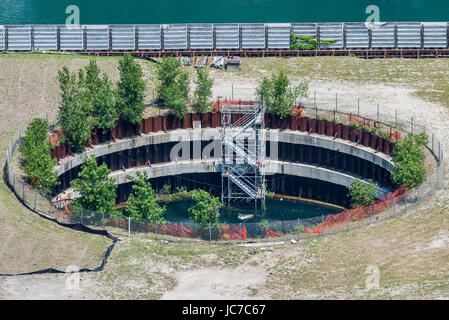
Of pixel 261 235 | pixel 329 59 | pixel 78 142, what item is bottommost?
pixel 261 235

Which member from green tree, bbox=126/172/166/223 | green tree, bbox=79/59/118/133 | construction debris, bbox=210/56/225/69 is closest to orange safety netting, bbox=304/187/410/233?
green tree, bbox=126/172/166/223

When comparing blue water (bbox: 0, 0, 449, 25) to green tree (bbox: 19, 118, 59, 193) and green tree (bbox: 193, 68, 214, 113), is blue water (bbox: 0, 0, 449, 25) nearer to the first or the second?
green tree (bbox: 193, 68, 214, 113)

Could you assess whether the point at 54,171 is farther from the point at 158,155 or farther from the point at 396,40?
the point at 396,40

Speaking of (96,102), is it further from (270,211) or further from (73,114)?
(270,211)

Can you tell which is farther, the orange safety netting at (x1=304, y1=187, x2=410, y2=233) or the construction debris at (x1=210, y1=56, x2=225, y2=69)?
the construction debris at (x1=210, y1=56, x2=225, y2=69)

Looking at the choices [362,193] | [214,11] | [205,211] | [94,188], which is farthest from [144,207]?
[214,11]

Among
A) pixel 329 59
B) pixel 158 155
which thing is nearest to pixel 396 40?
pixel 329 59
